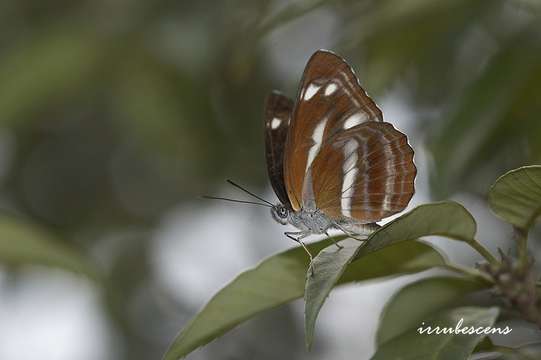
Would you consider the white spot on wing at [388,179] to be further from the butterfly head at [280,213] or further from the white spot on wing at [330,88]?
the butterfly head at [280,213]

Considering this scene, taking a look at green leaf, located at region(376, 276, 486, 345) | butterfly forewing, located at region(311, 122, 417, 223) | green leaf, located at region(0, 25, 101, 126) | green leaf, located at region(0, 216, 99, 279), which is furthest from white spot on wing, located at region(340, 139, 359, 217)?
green leaf, located at region(0, 25, 101, 126)

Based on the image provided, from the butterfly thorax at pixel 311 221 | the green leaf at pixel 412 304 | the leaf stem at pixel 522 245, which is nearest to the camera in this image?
the leaf stem at pixel 522 245

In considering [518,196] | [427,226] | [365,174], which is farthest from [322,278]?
[365,174]

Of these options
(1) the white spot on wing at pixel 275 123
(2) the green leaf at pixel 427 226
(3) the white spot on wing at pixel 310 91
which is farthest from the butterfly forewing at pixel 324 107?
(2) the green leaf at pixel 427 226

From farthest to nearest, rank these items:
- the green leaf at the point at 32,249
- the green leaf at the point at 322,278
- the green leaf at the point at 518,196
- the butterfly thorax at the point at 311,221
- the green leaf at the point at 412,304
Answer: the green leaf at the point at 32,249 → the butterfly thorax at the point at 311,221 → the green leaf at the point at 412,304 → the green leaf at the point at 518,196 → the green leaf at the point at 322,278

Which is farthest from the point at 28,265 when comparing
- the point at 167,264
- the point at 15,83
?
the point at 167,264

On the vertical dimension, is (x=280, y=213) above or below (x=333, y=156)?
below

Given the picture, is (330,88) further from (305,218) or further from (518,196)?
(518,196)
